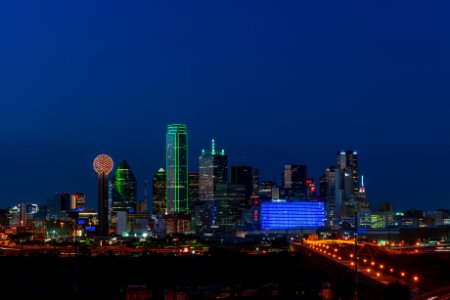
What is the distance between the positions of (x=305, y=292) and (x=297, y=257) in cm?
6845

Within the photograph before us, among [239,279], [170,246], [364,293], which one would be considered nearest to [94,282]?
[239,279]

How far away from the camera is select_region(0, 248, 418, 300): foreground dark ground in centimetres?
7656

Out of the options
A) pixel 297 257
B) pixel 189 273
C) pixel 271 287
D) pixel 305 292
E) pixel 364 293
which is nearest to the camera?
pixel 364 293

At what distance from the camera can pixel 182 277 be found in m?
107

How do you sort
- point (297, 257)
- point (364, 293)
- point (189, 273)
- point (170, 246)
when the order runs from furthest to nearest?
point (170, 246) < point (297, 257) < point (189, 273) < point (364, 293)

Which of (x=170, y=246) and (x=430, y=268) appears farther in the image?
(x=170, y=246)

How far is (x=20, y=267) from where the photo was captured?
396ft

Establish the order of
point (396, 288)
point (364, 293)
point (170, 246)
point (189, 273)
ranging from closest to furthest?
point (396, 288)
point (364, 293)
point (189, 273)
point (170, 246)

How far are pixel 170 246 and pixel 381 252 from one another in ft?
195

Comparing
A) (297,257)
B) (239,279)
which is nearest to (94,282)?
(239,279)

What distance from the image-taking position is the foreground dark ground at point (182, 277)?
76562mm

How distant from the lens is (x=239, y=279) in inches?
4065

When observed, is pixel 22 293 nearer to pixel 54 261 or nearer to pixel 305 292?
pixel 305 292

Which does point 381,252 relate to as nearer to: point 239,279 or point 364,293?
point 239,279
